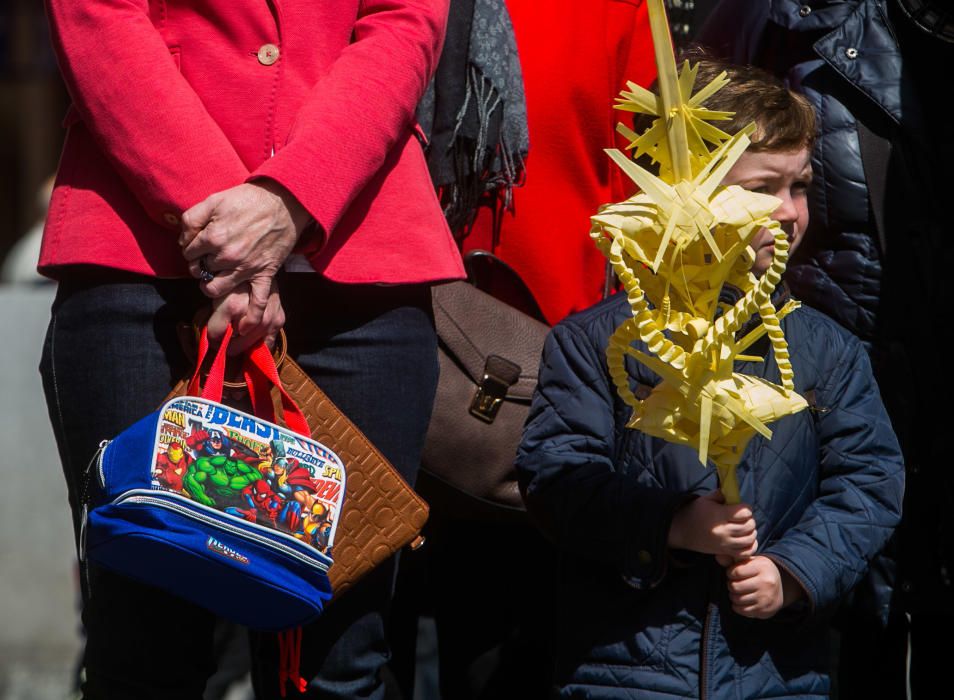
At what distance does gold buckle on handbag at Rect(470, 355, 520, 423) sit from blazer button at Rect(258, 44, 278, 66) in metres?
0.68

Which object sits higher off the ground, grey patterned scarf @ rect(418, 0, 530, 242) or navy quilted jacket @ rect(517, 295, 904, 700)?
grey patterned scarf @ rect(418, 0, 530, 242)

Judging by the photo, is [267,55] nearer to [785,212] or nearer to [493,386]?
[493,386]

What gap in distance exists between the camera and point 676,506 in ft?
6.28

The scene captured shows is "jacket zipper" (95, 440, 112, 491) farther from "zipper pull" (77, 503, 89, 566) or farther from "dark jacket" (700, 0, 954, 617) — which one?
"dark jacket" (700, 0, 954, 617)

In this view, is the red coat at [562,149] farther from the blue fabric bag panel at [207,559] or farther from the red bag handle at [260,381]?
the blue fabric bag panel at [207,559]

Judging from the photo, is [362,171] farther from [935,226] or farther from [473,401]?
[935,226]

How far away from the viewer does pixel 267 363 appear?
1.86m

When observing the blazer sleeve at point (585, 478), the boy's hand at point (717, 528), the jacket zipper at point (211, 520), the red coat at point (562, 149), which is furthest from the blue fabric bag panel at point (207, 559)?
the red coat at point (562, 149)

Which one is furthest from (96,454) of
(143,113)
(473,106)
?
(473,106)

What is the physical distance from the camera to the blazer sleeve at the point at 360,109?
185 centimetres

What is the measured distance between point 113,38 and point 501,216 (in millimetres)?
883

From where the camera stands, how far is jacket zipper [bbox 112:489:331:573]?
1651mm

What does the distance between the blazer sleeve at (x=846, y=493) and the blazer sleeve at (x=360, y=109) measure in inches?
30.6

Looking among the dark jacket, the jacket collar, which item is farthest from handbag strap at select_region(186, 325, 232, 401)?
the jacket collar
